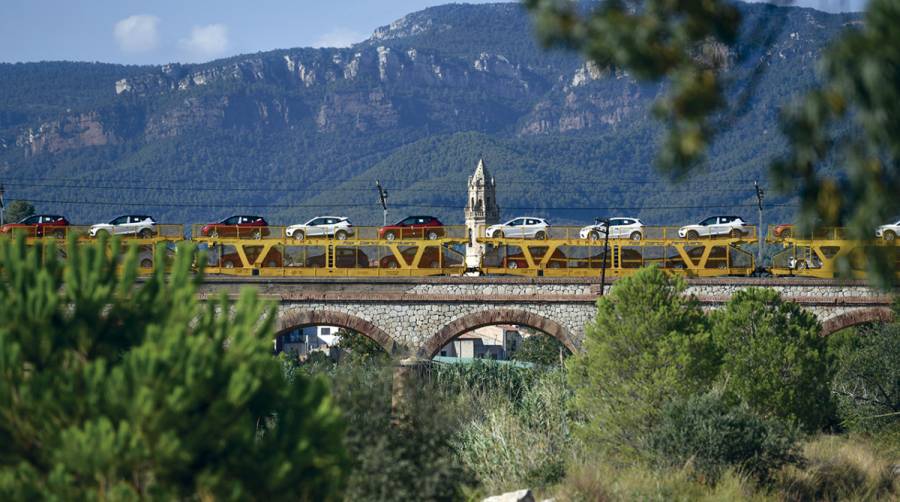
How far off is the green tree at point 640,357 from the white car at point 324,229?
23.0m

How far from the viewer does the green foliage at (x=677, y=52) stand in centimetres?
1015

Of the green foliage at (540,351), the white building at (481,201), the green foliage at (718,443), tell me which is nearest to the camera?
the green foliage at (718,443)

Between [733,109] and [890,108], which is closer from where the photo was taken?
[890,108]

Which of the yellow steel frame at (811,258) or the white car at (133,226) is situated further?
the white car at (133,226)

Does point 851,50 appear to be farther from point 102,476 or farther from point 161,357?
point 102,476

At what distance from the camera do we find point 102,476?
9.55 metres

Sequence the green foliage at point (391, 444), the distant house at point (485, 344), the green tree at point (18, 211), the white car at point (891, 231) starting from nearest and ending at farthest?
the green foliage at point (391, 444) → the white car at point (891, 231) → the green tree at point (18, 211) → the distant house at point (485, 344)

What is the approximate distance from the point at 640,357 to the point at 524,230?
25.1 meters

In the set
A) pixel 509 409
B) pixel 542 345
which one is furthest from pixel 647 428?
pixel 542 345

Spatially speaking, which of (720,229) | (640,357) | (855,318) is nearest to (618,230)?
(720,229)

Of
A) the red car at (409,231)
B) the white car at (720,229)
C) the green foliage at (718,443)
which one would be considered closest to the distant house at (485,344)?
the white car at (720,229)

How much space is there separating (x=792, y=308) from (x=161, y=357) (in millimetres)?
24113

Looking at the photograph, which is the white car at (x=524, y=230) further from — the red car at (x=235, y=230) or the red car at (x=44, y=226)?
the red car at (x=44, y=226)

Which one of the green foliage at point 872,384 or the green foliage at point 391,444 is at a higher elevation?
the green foliage at point 391,444
